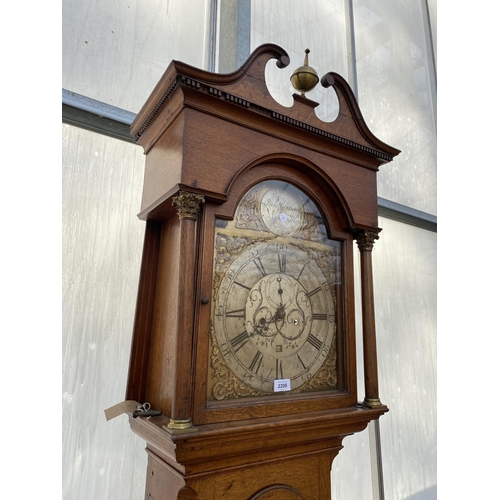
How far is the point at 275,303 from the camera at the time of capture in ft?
2.75

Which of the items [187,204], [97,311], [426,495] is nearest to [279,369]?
[187,204]

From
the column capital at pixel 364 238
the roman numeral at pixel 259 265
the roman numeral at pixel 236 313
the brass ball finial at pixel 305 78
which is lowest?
the roman numeral at pixel 236 313

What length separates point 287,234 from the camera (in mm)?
896

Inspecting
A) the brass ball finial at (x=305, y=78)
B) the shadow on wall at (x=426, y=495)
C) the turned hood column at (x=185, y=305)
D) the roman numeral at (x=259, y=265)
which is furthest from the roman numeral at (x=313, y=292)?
the shadow on wall at (x=426, y=495)

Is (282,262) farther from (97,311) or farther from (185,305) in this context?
(97,311)

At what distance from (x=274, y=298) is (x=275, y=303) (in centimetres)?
1

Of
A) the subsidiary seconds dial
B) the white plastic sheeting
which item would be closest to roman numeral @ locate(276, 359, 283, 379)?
the subsidiary seconds dial

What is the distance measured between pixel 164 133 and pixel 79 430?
0.82 meters

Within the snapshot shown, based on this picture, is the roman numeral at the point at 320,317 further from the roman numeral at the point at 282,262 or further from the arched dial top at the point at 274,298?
the roman numeral at the point at 282,262

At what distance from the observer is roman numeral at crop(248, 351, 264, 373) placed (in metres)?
0.80

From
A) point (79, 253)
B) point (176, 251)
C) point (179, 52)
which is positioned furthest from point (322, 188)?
point (179, 52)

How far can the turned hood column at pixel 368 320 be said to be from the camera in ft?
3.21

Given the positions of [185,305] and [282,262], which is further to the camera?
[282,262]

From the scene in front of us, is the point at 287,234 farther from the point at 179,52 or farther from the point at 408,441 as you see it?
the point at 408,441
